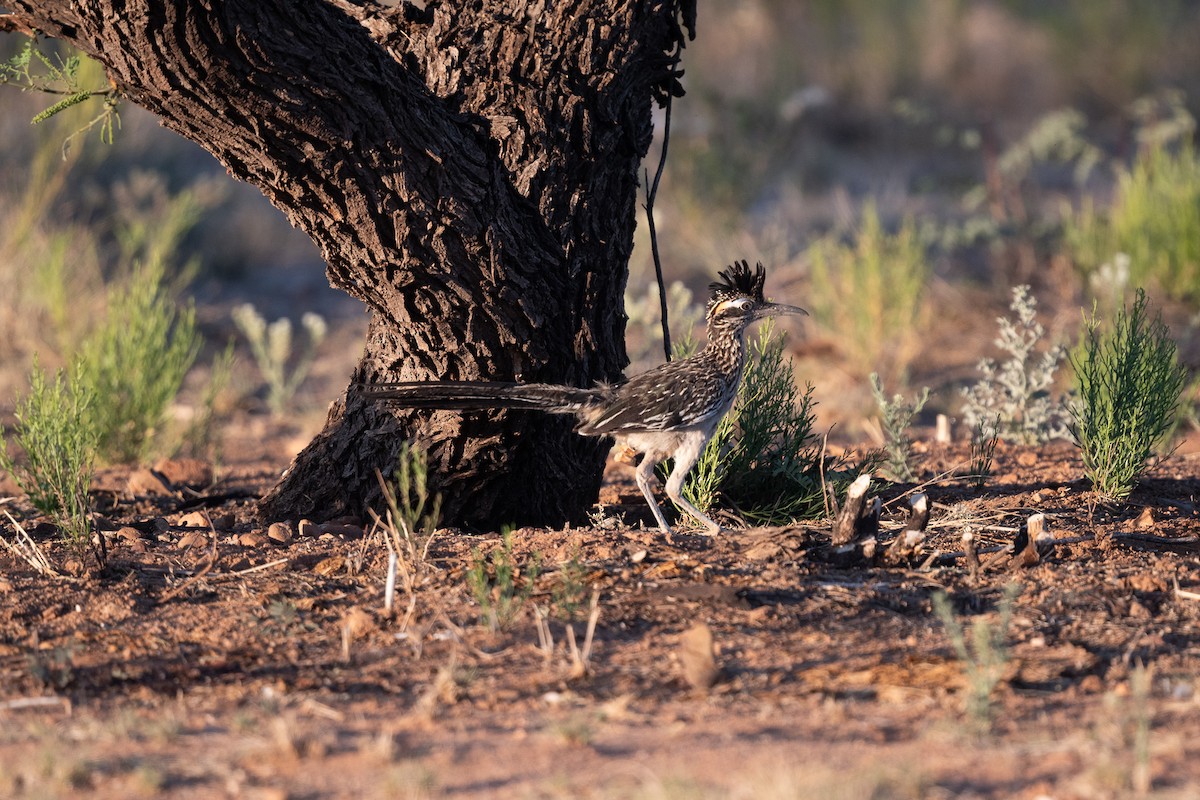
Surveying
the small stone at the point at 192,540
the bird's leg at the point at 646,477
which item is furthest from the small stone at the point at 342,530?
the bird's leg at the point at 646,477

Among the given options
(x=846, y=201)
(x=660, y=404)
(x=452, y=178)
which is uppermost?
(x=846, y=201)

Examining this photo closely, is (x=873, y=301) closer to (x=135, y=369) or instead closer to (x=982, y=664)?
(x=135, y=369)

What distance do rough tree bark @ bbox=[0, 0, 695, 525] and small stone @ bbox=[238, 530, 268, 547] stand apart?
371 mm

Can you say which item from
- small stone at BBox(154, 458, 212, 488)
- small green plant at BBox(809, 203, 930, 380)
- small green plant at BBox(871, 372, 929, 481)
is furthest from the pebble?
small green plant at BBox(809, 203, 930, 380)

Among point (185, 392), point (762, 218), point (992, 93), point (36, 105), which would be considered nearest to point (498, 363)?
point (185, 392)

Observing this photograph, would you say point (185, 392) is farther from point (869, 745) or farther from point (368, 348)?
point (869, 745)

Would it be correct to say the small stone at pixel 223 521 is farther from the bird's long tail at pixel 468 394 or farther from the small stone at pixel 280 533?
the bird's long tail at pixel 468 394

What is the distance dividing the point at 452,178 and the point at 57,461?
1.81 m

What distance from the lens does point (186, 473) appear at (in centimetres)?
725

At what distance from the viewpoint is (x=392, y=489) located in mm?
5133

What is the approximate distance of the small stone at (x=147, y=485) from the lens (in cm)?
685

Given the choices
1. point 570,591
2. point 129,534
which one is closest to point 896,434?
point 570,591

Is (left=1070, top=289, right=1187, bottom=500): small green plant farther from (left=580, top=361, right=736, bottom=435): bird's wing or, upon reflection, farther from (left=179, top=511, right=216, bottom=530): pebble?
(left=179, top=511, right=216, bottom=530): pebble

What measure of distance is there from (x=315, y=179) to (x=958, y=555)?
268 cm
